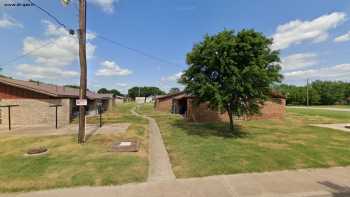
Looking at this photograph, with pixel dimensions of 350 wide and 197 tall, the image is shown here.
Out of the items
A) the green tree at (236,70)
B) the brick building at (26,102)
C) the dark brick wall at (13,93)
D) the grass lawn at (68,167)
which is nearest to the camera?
the grass lawn at (68,167)

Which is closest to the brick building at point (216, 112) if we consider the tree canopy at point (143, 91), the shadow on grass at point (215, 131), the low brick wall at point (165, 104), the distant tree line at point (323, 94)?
the shadow on grass at point (215, 131)

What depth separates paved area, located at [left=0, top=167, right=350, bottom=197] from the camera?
4.71 meters

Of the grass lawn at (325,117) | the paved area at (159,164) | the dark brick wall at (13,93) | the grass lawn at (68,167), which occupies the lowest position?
the paved area at (159,164)

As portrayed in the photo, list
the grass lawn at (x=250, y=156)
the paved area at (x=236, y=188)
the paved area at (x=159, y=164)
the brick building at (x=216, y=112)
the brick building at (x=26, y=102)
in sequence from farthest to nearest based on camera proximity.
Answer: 1. the brick building at (x=216, y=112)
2. the brick building at (x=26, y=102)
3. the grass lawn at (x=250, y=156)
4. the paved area at (x=159, y=164)
5. the paved area at (x=236, y=188)

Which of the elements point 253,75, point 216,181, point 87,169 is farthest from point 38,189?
point 253,75

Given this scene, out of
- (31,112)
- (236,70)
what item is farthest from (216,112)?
(31,112)

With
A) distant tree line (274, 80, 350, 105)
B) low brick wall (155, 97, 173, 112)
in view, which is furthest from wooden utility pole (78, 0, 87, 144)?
distant tree line (274, 80, 350, 105)

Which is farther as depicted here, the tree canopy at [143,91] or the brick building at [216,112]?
the tree canopy at [143,91]

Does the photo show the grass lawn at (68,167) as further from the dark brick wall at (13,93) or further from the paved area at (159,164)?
the dark brick wall at (13,93)

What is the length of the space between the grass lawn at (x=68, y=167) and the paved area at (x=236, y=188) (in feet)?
1.42

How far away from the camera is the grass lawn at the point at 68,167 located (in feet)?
17.4

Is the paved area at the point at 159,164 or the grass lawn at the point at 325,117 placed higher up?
the grass lawn at the point at 325,117

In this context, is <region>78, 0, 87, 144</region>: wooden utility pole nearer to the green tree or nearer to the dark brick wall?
the green tree

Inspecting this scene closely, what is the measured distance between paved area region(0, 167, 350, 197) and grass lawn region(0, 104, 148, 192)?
432 mm
